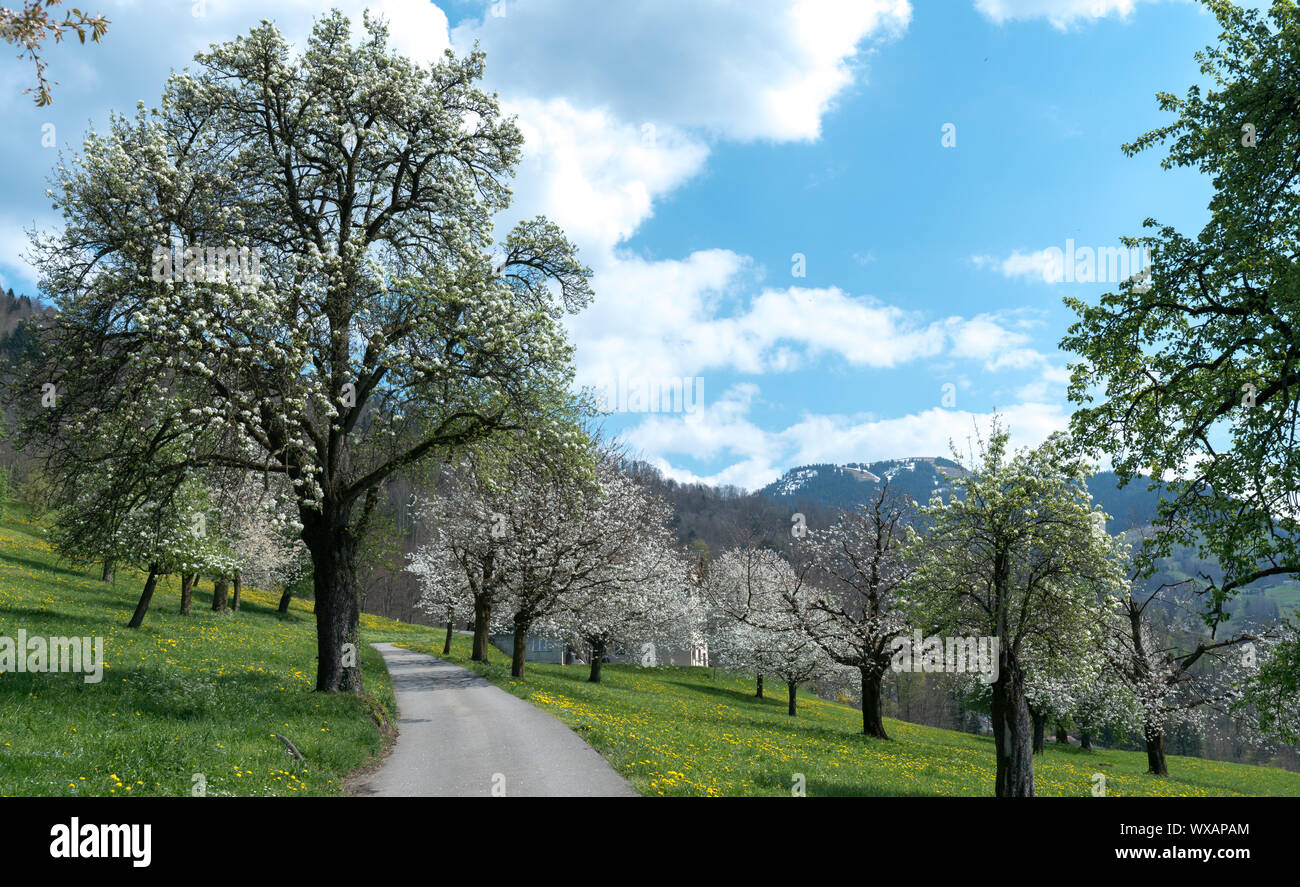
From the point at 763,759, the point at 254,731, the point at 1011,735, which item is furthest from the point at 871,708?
the point at 254,731

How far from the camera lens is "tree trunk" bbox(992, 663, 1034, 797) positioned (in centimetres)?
1755

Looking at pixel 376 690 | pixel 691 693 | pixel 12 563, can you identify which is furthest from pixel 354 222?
pixel 691 693

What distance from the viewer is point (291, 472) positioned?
1777cm

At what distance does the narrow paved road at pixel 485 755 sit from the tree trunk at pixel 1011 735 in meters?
10.8

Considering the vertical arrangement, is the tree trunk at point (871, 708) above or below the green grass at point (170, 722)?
below

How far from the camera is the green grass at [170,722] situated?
9766 millimetres

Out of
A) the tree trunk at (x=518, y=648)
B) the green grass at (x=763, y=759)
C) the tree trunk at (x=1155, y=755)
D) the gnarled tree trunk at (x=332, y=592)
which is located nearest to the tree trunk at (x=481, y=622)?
the green grass at (x=763, y=759)

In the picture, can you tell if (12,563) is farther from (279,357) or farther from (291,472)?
(279,357)

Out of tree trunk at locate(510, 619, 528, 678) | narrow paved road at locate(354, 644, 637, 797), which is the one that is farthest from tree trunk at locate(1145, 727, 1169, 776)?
narrow paved road at locate(354, 644, 637, 797)

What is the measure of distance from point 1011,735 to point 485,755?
1332cm

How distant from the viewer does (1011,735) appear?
17.8 meters

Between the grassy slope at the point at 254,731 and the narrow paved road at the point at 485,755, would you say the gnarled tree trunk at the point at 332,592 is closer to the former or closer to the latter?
the grassy slope at the point at 254,731

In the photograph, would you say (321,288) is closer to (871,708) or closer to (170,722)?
(170,722)
